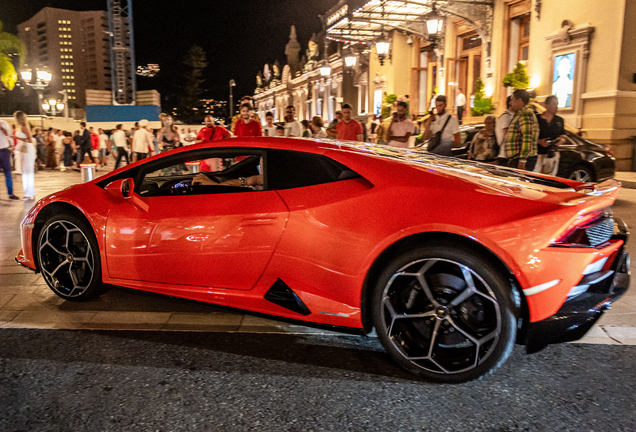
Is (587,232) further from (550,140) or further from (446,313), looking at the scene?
(550,140)

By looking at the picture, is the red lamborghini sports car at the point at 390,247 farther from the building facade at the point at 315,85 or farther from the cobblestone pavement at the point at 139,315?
the building facade at the point at 315,85

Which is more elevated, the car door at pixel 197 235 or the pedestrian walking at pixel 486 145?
the pedestrian walking at pixel 486 145

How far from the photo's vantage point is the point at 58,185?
14227 millimetres

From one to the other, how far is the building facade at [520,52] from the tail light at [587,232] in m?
13.1

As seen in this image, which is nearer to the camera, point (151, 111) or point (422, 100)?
point (422, 100)

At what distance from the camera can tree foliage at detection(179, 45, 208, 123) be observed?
8875cm

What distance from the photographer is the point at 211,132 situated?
9.70 metres

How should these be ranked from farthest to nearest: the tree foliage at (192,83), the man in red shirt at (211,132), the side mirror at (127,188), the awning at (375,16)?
the tree foliage at (192,83) < the awning at (375,16) < the man in red shirt at (211,132) < the side mirror at (127,188)

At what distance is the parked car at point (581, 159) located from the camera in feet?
30.5

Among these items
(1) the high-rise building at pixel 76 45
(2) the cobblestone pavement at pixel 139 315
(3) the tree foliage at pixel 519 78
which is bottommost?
(2) the cobblestone pavement at pixel 139 315

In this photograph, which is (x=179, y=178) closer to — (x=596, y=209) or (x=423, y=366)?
(x=423, y=366)

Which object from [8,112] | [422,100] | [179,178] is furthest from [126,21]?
[179,178]

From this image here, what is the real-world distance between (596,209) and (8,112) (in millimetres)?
81287

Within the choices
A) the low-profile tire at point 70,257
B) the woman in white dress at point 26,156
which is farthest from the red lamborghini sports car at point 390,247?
the woman in white dress at point 26,156
